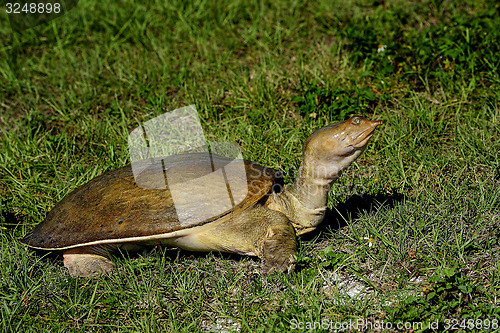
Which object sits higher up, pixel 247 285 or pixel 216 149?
pixel 216 149

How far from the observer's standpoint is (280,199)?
2740 millimetres

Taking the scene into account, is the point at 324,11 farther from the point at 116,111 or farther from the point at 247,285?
the point at 247,285

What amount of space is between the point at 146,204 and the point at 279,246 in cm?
71

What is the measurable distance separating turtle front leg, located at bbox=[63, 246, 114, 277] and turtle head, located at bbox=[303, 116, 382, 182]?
121 cm

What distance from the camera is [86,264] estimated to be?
2727mm

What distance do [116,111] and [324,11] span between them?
208cm

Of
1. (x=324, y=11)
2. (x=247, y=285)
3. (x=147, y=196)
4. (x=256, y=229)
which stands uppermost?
(x=324, y=11)

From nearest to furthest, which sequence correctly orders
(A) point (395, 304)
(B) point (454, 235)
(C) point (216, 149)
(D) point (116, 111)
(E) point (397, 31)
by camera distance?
(A) point (395, 304), (B) point (454, 235), (C) point (216, 149), (D) point (116, 111), (E) point (397, 31)

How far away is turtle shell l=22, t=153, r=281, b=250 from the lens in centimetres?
252

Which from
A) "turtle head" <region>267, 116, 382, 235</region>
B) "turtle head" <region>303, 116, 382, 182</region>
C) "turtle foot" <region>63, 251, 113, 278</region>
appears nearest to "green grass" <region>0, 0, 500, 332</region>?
"turtle foot" <region>63, 251, 113, 278</region>

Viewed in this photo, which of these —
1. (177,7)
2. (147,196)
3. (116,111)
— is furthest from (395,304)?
(177,7)

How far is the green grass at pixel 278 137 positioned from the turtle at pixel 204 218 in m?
0.14

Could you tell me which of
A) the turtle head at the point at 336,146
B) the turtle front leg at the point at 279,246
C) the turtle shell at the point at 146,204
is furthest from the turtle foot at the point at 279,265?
the turtle head at the point at 336,146

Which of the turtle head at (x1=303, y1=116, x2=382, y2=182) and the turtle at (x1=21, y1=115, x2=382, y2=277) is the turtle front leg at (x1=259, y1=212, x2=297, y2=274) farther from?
the turtle head at (x1=303, y1=116, x2=382, y2=182)
